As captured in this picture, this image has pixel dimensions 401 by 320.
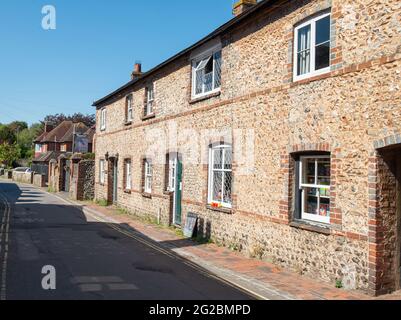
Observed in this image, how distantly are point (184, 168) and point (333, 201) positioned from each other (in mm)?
7615

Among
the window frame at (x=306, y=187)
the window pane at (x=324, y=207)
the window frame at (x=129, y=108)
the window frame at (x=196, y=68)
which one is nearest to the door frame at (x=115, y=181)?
the window frame at (x=129, y=108)

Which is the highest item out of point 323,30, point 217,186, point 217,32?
point 217,32

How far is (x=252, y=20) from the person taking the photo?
11594 millimetres

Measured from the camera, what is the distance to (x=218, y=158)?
13367 millimetres

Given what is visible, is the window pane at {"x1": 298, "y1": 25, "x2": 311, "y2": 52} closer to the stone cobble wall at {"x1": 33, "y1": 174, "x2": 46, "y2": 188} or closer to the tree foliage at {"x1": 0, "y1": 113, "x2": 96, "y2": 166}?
the stone cobble wall at {"x1": 33, "y1": 174, "x2": 46, "y2": 188}

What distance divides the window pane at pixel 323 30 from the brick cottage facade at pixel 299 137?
22 mm

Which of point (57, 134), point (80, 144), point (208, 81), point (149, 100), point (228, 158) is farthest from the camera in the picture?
point (57, 134)

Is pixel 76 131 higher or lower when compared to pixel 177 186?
higher

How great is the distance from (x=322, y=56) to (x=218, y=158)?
5085 mm

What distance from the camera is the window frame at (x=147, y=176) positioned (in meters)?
19.1

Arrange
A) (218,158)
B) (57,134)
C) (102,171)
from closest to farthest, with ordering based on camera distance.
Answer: (218,158), (102,171), (57,134)

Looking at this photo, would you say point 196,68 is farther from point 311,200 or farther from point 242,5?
point 311,200

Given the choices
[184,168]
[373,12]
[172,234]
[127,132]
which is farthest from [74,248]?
[127,132]

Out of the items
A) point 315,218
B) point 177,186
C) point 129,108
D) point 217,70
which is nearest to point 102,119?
point 129,108
